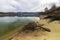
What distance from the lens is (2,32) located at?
1.62 meters

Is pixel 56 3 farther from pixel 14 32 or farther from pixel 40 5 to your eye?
pixel 14 32

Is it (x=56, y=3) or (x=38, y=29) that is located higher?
(x=56, y=3)

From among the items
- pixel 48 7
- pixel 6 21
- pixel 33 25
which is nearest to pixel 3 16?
pixel 6 21

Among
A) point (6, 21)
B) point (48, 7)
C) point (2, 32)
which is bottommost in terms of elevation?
point (2, 32)

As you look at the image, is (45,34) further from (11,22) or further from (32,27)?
(11,22)

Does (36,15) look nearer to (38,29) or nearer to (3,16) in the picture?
(38,29)

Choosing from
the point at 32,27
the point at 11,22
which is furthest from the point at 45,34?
the point at 11,22

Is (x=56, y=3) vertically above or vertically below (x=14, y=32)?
above

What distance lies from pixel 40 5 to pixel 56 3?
0.62ft

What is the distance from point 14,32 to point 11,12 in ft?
0.75

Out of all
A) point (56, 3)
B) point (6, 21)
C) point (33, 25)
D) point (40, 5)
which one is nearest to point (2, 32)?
point (6, 21)

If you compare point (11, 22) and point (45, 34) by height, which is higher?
point (11, 22)

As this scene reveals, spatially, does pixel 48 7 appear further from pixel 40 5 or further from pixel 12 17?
pixel 12 17

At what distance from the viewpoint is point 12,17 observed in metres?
1.64
